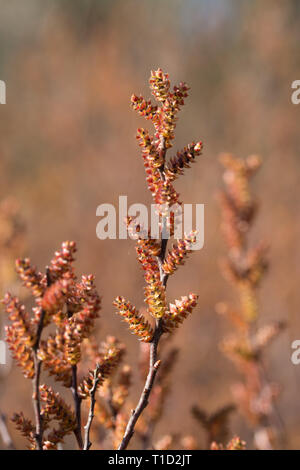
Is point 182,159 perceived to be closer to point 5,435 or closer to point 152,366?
point 152,366

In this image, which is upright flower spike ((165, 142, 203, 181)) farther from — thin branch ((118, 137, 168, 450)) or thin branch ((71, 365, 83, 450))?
thin branch ((71, 365, 83, 450))

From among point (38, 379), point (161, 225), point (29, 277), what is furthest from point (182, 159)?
point (38, 379)

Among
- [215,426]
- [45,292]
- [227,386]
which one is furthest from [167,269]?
[227,386]

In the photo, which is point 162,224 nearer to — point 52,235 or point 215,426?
point 215,426

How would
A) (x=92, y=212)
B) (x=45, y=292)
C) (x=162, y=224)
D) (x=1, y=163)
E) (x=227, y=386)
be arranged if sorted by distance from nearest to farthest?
1. (x=45, y=292)
2. (x=162, y=224)
3. (x=227, y=386)
4. (x=92, y=212)
5. (x=1, y=163)

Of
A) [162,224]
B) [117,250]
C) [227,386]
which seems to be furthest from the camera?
[117,250]

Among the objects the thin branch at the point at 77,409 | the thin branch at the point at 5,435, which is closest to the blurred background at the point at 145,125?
the thin branch at the point at 5,435

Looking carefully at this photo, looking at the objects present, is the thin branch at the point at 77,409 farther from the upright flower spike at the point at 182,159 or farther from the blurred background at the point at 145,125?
the blurred background at the point at 145,125

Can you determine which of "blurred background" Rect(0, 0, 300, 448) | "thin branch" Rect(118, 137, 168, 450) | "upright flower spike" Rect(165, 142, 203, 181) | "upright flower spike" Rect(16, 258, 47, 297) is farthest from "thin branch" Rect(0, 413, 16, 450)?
"blurred background" Rect(0, 0, 300, 448)
